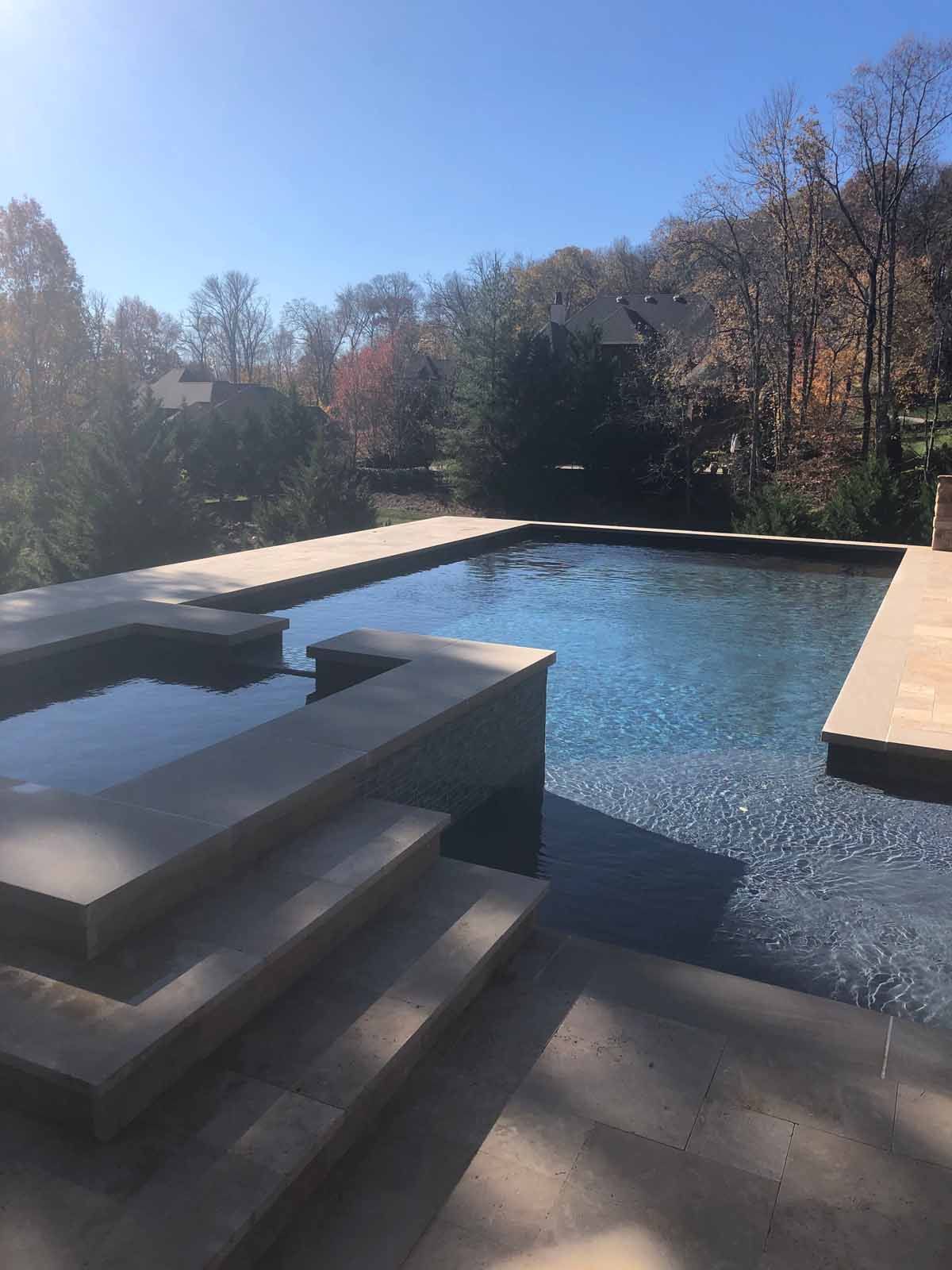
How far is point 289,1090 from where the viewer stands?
2.15m

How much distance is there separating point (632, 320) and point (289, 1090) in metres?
34.0

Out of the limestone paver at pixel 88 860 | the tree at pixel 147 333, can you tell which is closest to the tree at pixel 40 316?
the tree at pixel 147 333

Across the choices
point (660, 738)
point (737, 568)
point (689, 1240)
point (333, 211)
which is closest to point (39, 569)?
point (737, 568)

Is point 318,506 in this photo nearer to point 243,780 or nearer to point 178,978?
point 243,780

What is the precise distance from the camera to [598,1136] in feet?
7.21

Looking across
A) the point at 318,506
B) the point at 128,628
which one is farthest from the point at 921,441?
the point at 128,628

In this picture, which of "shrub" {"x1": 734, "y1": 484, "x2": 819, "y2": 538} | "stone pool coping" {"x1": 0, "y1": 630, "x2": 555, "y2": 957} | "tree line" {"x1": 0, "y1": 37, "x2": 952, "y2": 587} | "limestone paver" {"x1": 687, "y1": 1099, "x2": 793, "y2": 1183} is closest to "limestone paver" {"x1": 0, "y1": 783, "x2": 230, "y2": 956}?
"stone pool coping" {"x1": 0, "y1": 630, "x2": 555, "y2": 957}

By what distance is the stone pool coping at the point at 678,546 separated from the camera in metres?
5.12

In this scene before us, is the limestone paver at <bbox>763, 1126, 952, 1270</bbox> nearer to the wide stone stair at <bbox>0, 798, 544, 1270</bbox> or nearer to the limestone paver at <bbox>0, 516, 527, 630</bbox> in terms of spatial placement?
the wide stone stair at <bbox>0, 798, 544, 1270</bbox>

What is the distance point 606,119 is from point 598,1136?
23.1 metres

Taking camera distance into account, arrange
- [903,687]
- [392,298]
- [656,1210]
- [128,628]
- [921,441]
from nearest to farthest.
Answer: [656,1210] → [903,687] → [128,628] → [921,441] → [392,298]

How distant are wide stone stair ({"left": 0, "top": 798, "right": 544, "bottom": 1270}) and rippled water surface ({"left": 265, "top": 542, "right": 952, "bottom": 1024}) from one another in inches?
38.5

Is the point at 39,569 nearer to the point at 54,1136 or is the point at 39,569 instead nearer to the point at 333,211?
the point at 54,1136

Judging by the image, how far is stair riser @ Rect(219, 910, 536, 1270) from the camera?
181 cm
